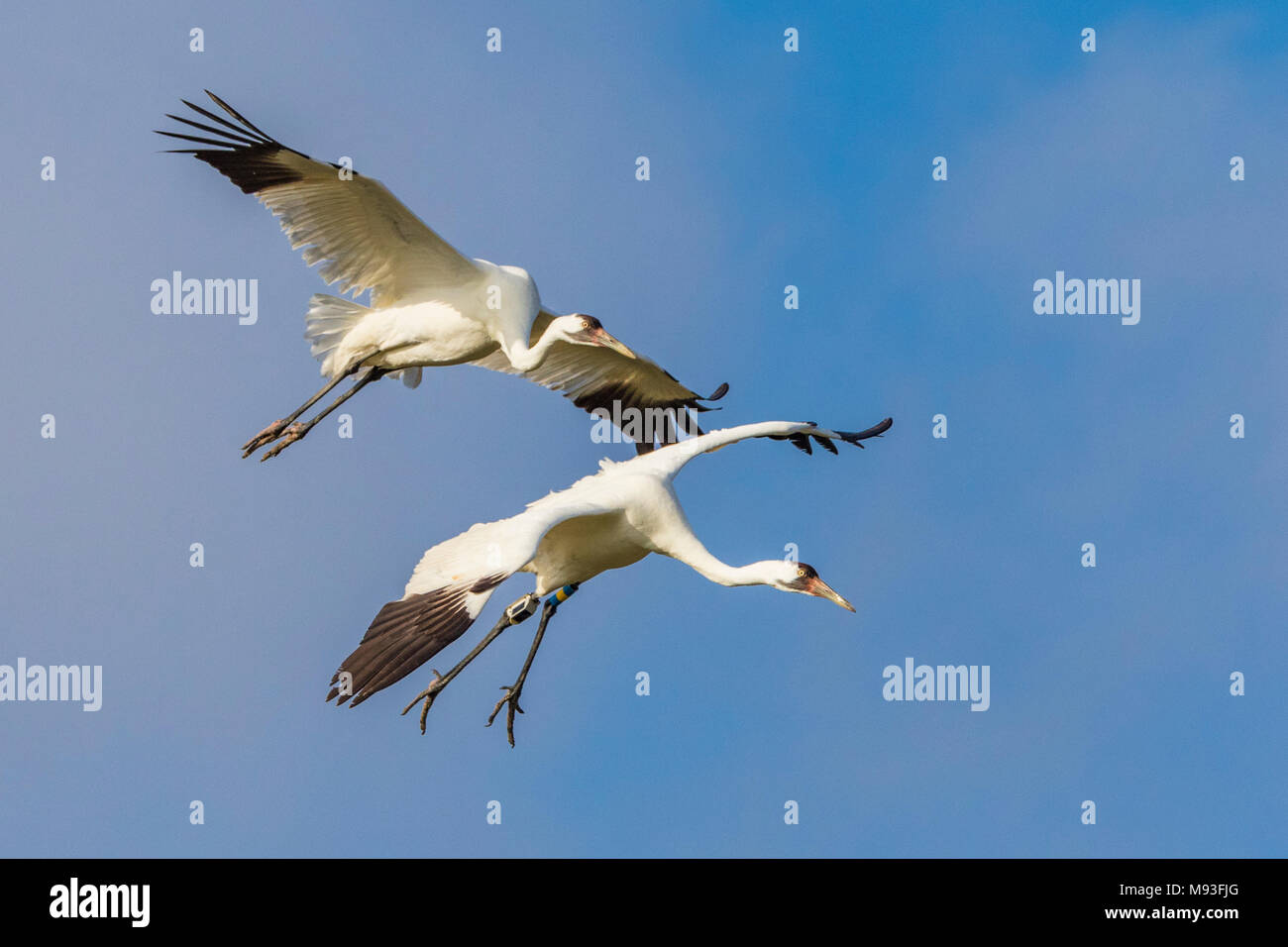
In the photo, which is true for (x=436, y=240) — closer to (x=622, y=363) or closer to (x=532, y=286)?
(x=532, y=286)

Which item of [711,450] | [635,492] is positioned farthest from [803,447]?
[635,492]

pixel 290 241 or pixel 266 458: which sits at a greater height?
pixel 290 241

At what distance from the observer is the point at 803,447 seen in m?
15.8

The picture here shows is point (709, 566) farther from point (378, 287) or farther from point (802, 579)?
point (378, 287)

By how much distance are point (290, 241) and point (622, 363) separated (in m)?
2.98

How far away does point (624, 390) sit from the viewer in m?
16.8

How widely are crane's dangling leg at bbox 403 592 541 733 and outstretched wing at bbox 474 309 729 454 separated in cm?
272

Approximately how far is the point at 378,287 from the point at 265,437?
146cm

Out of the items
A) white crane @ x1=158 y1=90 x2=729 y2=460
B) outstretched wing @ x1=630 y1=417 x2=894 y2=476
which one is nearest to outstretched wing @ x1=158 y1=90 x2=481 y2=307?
white crane @ x1=158 y1=90 x2=729 y2=460

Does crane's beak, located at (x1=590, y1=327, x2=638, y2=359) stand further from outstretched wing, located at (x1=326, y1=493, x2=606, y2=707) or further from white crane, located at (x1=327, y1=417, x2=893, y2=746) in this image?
outstretched wing, located at (x1=326, y1=493, x2=606, y2=707)

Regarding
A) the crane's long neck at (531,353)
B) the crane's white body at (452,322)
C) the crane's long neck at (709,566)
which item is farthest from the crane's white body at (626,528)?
the crane's white body at (452,322)

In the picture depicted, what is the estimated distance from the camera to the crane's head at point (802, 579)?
535 inches

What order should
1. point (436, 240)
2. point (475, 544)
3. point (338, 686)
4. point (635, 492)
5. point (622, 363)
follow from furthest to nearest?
point (622, 363), point (436, 240), point (635, 492), point (475, 544), point (338, 686)

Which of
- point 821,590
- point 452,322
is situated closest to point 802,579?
point 821,590
